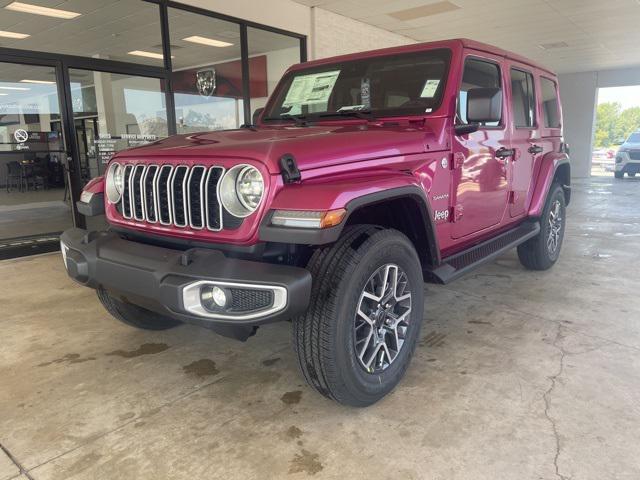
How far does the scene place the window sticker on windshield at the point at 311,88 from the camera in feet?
10.5

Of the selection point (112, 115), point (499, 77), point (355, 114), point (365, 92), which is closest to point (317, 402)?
point (355, 114)

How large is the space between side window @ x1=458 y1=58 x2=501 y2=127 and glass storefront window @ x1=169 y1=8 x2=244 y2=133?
15.3 ft

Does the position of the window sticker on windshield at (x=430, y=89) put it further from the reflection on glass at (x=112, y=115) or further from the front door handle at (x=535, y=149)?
the reflection on glass at (x=112, y=115)

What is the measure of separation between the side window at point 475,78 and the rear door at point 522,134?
0.28 meters

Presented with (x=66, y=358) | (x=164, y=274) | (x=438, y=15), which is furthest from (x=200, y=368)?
(x=438, y=15)

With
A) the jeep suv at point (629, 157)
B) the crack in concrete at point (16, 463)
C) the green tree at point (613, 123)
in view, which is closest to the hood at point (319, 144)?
the crack in concrete at point (16, 463)

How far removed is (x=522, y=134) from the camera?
3.67 metres

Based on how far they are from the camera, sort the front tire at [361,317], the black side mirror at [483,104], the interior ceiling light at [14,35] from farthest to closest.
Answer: the interior ceiling light at [14,35]
the black side mirror at [483,104]
the front tire at [361,317]

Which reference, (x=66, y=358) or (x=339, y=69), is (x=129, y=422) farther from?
(x=339, y=69)

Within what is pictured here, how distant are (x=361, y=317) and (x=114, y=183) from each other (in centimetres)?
142

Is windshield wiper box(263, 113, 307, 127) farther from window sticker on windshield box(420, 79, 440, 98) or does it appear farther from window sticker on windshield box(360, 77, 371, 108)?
window sticker on windshield box(420, 79, 440, 98)

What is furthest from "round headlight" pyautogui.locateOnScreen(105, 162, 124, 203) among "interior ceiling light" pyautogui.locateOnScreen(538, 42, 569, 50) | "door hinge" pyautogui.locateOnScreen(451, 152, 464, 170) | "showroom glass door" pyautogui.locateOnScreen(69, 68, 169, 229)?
"interior ceiling light" pyautogui.locateOnScreen(538, 42, 569, 50)

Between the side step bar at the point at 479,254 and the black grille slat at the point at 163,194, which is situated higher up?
the black grille slat at the point at 163,194

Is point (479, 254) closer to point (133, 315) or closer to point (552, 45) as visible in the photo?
point (133, 315)
